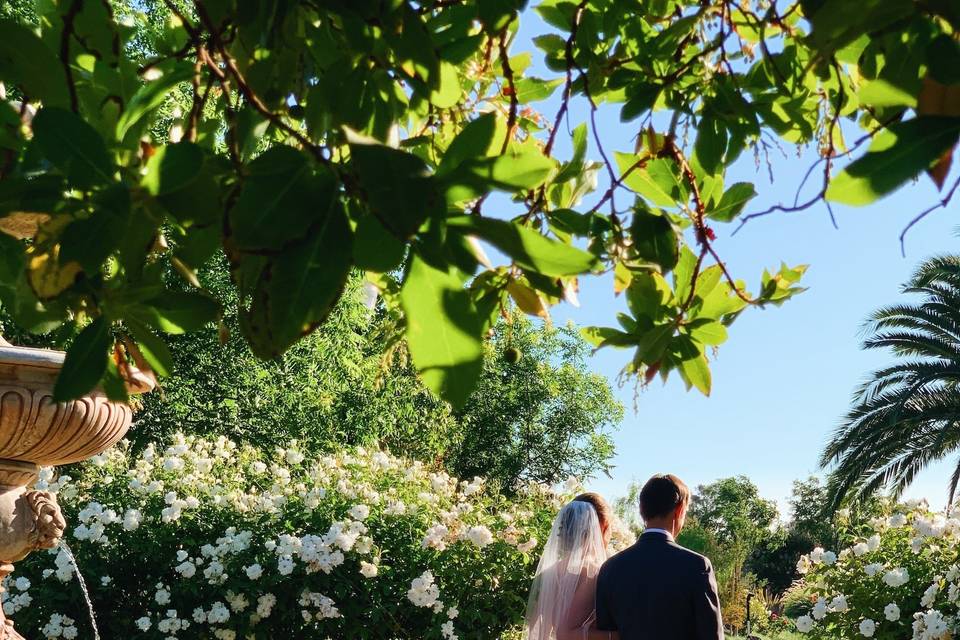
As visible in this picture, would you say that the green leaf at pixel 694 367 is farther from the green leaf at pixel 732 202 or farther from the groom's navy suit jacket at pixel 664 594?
the groom's navy suit jacket at pixel 664 594

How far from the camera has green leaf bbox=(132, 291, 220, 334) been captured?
96 centimetres

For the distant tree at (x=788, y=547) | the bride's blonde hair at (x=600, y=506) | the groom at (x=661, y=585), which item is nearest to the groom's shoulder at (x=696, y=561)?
the groom at (x=661, y=585)

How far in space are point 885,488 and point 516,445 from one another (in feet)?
32.9

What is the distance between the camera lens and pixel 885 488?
48.6 ft

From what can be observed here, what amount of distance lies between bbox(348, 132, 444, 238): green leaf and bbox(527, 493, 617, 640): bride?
4060mm

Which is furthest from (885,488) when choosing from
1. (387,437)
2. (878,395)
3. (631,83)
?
(631,83)

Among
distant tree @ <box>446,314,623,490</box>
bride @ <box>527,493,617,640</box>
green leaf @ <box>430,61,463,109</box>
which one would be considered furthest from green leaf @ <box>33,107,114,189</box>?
distant tree @ <box>446,314,623,490</box>

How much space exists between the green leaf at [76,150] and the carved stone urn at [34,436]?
3.25 meters

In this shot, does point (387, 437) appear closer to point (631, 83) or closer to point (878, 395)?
point (878, 395)

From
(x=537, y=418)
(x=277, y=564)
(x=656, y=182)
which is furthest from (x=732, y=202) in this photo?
(x=537, y=418)

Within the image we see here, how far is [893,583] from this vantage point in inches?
217

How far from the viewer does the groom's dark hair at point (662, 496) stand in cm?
409

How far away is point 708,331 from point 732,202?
19 cm

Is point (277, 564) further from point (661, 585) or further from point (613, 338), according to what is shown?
point (613, 338)
